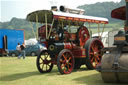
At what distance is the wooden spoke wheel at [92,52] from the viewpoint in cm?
933

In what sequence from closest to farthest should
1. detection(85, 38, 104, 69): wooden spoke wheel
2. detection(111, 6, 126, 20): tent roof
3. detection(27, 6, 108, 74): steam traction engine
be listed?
detection(111, 6, 126, 20): tent roof < detection(27, 6, 108, 74): steam traction engine < detection(85, 38, 104, 69): wooden spoke wheel

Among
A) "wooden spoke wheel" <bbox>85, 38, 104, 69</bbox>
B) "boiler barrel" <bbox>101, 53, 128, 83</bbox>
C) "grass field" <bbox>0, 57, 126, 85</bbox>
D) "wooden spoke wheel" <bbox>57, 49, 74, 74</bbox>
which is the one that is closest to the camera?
"boiler barrel" <bbox>101, 53, 128, 83</bbox>

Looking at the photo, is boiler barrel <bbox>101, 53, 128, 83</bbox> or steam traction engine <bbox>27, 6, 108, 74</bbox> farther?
steam traction engine <bbox>27, 6, 108, 74</bbox>

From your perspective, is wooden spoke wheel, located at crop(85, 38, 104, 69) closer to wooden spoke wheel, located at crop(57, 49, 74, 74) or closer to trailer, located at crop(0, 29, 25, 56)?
wooden spoke wheel, located at crop(57, 49, 74, 74)

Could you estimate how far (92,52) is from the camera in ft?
31.8

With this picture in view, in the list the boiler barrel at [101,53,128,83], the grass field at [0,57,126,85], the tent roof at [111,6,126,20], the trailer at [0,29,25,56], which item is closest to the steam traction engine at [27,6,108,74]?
the grass field at [0,57,126,85]

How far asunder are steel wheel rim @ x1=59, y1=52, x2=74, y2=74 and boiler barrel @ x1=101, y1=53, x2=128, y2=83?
285 centimetres

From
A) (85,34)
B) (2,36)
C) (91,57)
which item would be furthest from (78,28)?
(2,36)

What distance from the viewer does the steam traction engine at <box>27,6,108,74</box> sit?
8.65 m

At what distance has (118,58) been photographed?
5.48 metres

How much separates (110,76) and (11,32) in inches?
801

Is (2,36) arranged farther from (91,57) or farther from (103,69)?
A: (103,69)

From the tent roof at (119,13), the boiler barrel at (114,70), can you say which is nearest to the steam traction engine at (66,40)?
the tent roof at (119,13)

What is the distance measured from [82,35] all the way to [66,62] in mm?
1893
